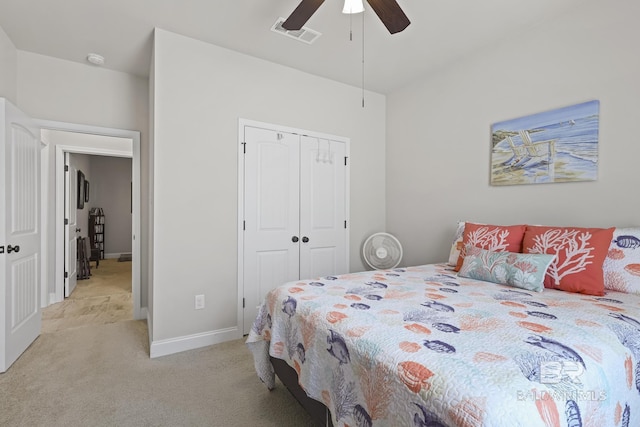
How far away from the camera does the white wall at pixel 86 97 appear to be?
282 cm

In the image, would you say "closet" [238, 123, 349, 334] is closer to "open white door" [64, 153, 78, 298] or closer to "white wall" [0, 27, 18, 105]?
"white wall" [0, 27, 18, 105]

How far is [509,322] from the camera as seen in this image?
124cm

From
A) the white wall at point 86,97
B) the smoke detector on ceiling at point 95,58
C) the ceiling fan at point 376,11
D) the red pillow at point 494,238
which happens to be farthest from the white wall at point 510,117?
the smoke detector on ceiling at point 95,58

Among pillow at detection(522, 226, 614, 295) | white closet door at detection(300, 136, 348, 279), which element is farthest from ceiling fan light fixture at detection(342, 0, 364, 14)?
pillow at detection(522, 226, 614, 295)

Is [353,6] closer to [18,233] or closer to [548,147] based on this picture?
[548,147]

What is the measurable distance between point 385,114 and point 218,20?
7.22 feet

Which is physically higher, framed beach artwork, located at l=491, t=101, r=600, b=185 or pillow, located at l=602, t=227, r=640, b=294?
framed beach artwork, located at l=491, t=101, r=600, b=185

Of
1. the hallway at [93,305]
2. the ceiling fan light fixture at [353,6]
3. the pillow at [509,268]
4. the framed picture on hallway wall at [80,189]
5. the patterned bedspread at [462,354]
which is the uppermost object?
the ceiling fan light fixture at [353,6]

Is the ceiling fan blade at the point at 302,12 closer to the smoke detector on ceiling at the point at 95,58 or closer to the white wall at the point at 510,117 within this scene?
the white wall at the point at 510,117

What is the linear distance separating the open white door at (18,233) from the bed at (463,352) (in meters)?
2.06

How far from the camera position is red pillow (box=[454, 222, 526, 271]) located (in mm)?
2131

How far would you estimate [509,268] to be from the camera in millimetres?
1887

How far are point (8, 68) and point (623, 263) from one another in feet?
15.2

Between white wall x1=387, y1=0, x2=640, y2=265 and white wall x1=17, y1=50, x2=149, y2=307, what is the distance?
283cm
